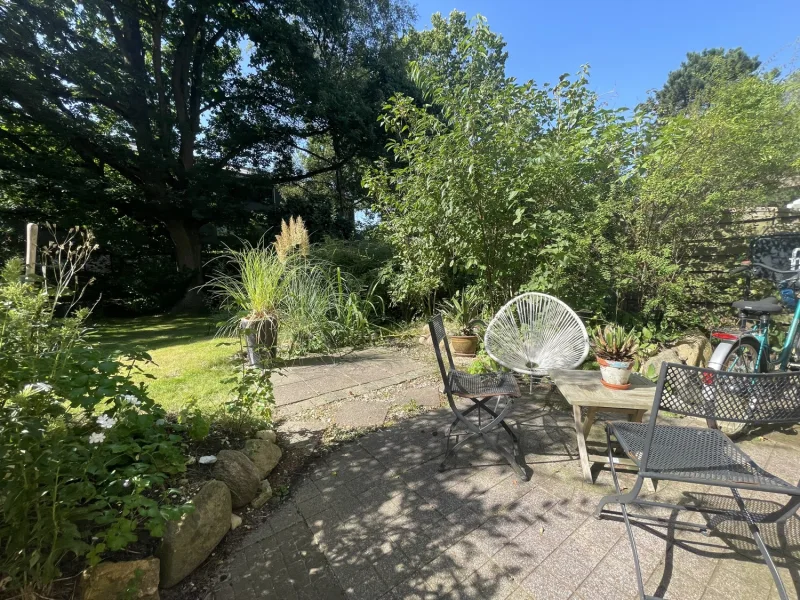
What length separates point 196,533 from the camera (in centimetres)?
138

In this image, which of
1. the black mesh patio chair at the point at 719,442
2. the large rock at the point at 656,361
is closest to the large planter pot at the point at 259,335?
the black mesh patio chair at the point at 719,442

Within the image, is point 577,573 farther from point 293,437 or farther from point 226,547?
point 293,437

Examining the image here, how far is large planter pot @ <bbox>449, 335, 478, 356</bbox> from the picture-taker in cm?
430

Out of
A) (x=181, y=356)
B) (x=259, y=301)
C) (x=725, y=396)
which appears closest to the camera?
(x=725, y=396)

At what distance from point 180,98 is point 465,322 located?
1101 centimetres

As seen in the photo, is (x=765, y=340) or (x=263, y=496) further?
(x=765, y=340)

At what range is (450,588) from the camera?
1.29m

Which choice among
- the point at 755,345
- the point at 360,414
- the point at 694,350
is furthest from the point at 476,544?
the point at 694,350

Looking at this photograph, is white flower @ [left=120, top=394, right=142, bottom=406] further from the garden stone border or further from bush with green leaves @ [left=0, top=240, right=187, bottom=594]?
the garden stone border

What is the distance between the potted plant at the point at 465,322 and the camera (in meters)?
4.32

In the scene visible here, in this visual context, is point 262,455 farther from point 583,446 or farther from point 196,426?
point 583,446

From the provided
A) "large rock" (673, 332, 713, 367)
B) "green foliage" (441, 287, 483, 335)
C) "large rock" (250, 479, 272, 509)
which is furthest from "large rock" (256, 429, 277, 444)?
"large rock" (673, 332, 713, 367)

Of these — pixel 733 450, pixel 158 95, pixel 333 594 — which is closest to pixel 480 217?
pixel 733 450

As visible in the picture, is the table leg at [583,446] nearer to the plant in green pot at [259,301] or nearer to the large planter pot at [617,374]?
the large planter pot at [617,374]
